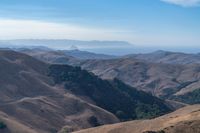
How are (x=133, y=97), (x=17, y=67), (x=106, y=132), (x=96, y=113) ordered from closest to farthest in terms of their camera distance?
(x=106, y=132) → (x=96, y=113) → (x=17, y=67) → (x=133, y=97)

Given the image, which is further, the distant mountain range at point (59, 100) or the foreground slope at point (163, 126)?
the distant mountain range at point (59, 100)

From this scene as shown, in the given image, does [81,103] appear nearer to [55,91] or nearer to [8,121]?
[55,91]

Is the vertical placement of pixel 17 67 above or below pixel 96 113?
above

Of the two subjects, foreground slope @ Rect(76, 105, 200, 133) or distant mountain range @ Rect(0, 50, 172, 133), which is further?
distant mountain range @ Rect(0, 50, 172, 133)

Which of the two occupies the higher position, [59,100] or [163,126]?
[163,126]

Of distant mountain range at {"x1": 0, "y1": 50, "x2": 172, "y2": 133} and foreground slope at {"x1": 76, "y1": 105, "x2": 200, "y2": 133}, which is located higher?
foreground slope at {"x1": 76, "y1": 105, "x2": 200, "y2": 133}

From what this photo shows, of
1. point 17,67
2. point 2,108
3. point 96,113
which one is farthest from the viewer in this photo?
point 17,67

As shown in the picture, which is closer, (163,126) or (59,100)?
(163,126)

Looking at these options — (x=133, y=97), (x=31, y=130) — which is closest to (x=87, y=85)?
(x=133, y=97)

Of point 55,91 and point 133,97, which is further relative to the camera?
point 133,97

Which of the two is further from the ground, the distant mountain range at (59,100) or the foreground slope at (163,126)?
the foreground slope at (163,126)
